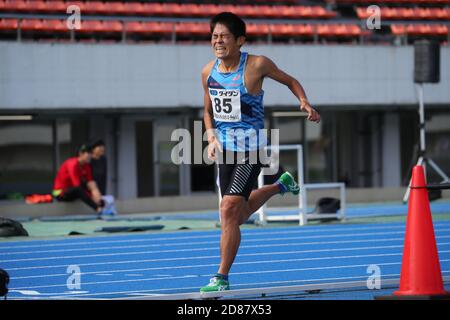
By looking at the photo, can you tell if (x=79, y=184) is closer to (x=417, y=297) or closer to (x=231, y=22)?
(x=231, y=22)

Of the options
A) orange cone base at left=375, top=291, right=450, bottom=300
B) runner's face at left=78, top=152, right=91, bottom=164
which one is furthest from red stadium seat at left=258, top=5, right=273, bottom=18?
orange cone base at left=375, top=291, right=450, bottom=300

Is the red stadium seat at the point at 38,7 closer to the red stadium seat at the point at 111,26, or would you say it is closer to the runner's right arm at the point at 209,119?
Answer: the red stadium seat at the point at 111,26

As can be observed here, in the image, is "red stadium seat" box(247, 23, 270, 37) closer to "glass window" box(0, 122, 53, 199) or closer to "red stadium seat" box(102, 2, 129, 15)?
"red stadium seat" box(102, 2, 129, 15)

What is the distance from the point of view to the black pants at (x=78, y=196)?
18.3 m

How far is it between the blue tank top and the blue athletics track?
3.33ft

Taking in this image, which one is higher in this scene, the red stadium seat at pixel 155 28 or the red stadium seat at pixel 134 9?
the red stadium seat at pixel 134 9

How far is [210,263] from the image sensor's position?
1019cm

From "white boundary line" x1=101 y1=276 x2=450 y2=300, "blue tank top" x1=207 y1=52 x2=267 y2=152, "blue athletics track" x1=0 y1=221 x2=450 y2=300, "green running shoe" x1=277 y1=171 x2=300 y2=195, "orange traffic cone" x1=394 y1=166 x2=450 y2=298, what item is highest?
"blue tank top" x1=207 y1=52 x2=267 y2=152

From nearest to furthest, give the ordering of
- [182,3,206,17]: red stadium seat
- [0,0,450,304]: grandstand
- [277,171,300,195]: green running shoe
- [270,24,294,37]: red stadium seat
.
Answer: [277,171,300,195]: green running shoe, [0,0,450,304]: grandstand, [270,24,294,37]: red stadium seat, [182,3,206,17]: red stadium seat

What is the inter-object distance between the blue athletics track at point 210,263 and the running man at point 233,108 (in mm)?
501

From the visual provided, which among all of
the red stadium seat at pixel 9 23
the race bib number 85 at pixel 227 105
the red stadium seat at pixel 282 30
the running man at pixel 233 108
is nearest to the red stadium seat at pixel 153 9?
the red stadium seat at pixel 282 30

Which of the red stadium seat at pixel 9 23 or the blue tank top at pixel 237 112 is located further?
the red stadium seat at pixel 9 23

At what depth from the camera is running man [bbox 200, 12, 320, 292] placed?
741 cm
